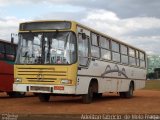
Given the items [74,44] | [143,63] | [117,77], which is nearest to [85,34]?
[74,44]

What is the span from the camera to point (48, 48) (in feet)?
62.1

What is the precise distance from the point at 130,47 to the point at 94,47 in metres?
7.55

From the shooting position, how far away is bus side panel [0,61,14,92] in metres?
25.4

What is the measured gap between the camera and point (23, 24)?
1964 centimetres

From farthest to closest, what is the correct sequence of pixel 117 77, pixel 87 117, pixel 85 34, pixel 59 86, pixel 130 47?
pixel 130 47 < pixel 117 77 < pixel 85 34 < pixel 59 86 < pixel 87 117

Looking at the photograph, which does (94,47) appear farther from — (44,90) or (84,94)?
(44,90)

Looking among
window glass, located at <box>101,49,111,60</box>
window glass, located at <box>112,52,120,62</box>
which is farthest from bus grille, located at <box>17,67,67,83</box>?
window glass, located at <box>112,52,120,62</box>

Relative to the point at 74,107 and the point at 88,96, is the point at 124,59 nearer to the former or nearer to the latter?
the point at 88,96

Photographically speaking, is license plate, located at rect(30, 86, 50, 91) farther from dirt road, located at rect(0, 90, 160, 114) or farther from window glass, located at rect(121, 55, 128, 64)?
window glass, located at rect(121, 55, 128, 64)

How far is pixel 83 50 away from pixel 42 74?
204 cm

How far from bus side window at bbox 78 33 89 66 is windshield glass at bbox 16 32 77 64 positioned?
1.72 feet

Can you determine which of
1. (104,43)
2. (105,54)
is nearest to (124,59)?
(105,54)

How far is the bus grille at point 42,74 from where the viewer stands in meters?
18.6

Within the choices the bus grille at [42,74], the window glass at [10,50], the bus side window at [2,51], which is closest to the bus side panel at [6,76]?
the bus side window at [2,51]
